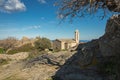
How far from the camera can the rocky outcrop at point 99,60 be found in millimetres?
10602

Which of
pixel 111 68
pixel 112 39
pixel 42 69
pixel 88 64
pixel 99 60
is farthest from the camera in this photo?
pixel 42 69

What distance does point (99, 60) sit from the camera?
12359 mm

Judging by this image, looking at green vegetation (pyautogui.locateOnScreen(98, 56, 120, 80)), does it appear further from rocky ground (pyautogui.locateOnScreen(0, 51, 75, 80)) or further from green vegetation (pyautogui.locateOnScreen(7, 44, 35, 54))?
green vegetation (pyautogui.locateOnScreen(7, 44, 35, 54))

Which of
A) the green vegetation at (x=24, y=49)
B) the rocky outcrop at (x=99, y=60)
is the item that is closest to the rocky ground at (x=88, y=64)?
the rocky outcrop at (x=99, y=60)

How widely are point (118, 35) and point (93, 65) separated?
Result: 2.93m

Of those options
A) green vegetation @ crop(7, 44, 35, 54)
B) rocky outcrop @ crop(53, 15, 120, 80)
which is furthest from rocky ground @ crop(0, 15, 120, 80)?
green vegetation @ crop(7, 44, 35, 54)

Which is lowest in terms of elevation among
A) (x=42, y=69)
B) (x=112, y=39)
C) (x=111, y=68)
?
(x=42, y=69)

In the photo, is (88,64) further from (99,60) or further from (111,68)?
(111,68)

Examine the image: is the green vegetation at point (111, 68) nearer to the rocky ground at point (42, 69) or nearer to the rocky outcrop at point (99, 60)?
the rocky outcrop at point (99, 60)

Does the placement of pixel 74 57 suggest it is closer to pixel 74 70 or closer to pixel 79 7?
pixel 74 70

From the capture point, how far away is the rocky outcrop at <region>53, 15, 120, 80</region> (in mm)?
10602

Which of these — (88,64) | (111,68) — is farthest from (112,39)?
(88,64)

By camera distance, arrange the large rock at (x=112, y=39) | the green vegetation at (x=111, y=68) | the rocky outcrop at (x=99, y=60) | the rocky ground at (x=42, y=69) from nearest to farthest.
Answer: the large rock at (x=112, y=39)
the rocky outcrop at (x=99, y=60)
the green vegetation at (x=111, y=68)
the rocky ground at (x=42, y=69)

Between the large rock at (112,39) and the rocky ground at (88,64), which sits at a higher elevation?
the large rock at (112,39)
